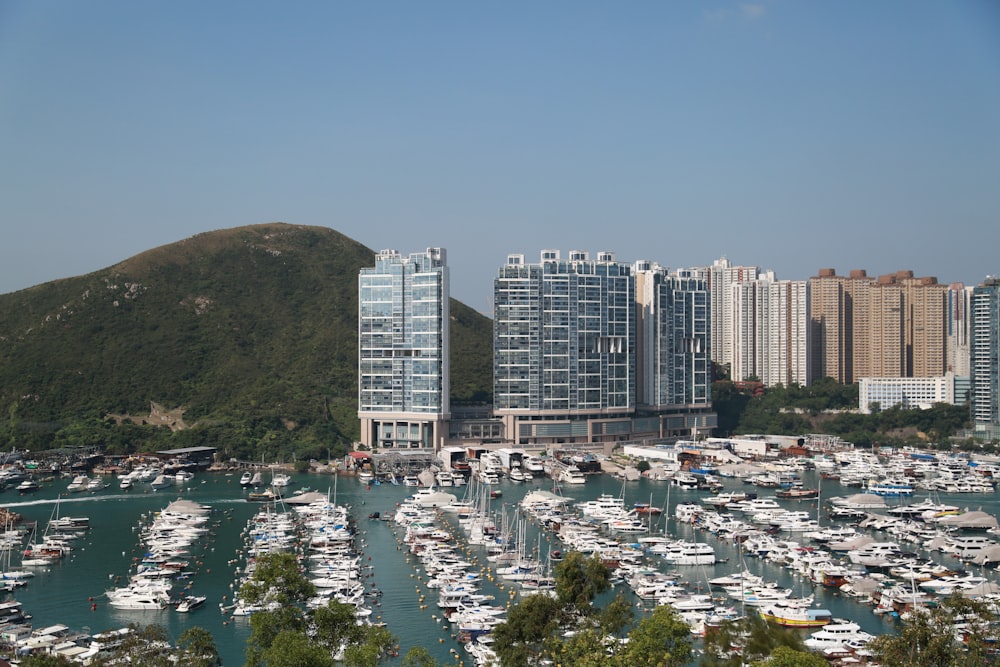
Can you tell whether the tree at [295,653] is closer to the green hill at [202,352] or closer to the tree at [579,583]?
the tree at [579,583]

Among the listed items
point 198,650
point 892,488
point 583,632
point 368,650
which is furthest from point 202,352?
point 583,632

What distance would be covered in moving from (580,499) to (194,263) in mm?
34840

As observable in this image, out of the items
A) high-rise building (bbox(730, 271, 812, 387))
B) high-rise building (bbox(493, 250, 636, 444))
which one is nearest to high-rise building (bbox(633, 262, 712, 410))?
high-rise building (bbox(493, 250, 636, 444))

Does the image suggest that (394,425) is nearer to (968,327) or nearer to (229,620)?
(229,620)

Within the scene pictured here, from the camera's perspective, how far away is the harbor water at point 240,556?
20859 millimetres

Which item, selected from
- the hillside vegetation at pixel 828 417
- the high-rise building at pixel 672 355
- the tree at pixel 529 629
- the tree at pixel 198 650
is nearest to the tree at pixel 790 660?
→ the tree at pixel 529 629

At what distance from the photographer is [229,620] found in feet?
68.6

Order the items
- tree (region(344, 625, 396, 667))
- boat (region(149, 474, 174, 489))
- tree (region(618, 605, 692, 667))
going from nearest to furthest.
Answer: tree (region(344, 625, 396, 667))
tree (region(618, 605, 692, 667))
boat (region(149, 474, 174, 489))

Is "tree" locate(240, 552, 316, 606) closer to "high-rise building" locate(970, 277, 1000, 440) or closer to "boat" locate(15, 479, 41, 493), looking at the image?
"boat" locate(15, 479, 41, 493)

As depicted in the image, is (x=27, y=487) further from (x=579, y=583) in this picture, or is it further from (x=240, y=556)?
(x=579, y=583)

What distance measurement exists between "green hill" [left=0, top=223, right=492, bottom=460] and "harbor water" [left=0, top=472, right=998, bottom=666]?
21.8 ft

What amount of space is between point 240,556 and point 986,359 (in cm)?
3560

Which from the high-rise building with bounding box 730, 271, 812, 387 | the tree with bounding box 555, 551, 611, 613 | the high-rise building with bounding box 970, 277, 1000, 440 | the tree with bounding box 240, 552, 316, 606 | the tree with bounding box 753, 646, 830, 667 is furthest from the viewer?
the high-rise building with bounding box 730, 271, 812, 387

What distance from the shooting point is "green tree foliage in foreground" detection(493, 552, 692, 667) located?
564 inches
